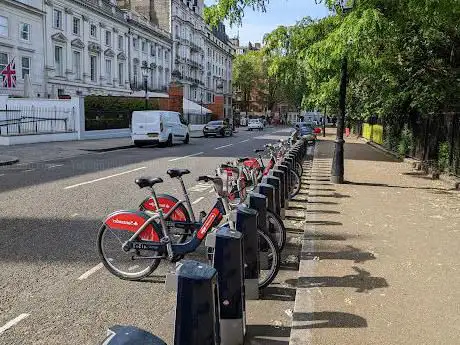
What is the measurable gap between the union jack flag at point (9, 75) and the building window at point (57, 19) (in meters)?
8.13

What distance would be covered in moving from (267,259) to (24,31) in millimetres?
37941

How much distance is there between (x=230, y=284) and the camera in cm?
370

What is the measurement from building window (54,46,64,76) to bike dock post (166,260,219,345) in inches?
1666

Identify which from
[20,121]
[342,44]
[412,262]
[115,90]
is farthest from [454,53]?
[115,90]

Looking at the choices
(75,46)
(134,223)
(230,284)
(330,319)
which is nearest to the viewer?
(230,284)

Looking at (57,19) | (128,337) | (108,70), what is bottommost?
(128,337)

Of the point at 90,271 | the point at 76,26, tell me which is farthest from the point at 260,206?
the point at 76,26

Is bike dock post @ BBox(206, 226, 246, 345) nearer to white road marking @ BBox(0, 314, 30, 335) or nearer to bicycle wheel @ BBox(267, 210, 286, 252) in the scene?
white road marking @ BBox(0, 314, 30, 335)

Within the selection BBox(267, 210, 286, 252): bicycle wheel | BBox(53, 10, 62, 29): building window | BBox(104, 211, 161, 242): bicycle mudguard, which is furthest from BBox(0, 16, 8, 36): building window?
BBox(267, 210, 286, 252): bicycle wheel

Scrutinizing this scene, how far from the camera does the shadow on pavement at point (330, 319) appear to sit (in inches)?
152

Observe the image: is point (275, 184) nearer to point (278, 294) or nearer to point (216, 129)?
point (278, 294)

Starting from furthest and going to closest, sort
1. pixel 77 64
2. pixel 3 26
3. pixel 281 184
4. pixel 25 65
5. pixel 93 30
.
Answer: pixel 93 30 < pixel 77 64 < pixel 25 65 < pixel 3 26 < pixel 281 184

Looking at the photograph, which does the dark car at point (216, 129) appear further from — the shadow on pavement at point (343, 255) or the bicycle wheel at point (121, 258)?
the bicycle wheel at point (121, 258)

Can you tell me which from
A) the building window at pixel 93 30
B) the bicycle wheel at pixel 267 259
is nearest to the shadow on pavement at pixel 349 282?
the bicycle wheel at pixel 267 259
